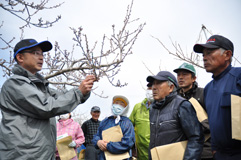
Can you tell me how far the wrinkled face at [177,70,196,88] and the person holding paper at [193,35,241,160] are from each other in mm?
927

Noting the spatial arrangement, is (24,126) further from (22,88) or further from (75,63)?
(75,63)

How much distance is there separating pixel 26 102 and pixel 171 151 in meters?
1.71

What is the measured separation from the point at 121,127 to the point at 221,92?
234 cm

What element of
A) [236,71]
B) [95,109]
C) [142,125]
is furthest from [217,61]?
[95,109]

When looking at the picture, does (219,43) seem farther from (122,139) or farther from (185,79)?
(122,139)

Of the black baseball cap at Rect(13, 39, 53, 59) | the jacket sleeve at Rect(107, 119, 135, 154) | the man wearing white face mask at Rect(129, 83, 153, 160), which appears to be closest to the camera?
the black baseball cap at Rect(13, 39, 53, 59)

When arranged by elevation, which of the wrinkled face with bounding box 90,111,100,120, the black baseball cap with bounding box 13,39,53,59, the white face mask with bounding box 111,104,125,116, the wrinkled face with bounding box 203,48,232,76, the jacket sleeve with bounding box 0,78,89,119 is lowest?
the wrinkled face with bounding box 90,111,100,120

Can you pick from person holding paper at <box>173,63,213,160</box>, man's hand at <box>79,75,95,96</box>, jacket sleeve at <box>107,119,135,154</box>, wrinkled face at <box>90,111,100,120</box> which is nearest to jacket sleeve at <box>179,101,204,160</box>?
person holding paper at <box>173,63,213,160</box>

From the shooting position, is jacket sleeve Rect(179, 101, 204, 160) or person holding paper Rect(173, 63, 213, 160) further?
person holding paper Rect(173, 63, 213, 160)

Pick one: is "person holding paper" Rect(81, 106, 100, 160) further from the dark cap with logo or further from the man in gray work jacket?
the man in gray work jacket

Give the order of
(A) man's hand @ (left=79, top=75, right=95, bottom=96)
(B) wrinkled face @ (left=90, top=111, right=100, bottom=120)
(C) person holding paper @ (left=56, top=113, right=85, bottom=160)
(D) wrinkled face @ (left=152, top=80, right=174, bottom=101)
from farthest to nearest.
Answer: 1. (B) wrinkled face @ (left=90, top=111, right=100, bottom=120)
2. (C) person holding paper @ (left=56, top=113, right=85, bottom=160)
3. (D) wrinkled face @ (left=152, top=80, right=174, bottom=101)
4. (A) man's hand @ (left=79, top=75, right=95, bottom=96)

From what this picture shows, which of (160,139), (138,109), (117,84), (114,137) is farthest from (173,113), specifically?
(117,84)

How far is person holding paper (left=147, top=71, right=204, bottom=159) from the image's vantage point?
257 cm

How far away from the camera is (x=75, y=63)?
6031 millimetres
